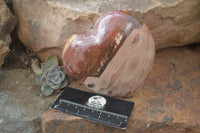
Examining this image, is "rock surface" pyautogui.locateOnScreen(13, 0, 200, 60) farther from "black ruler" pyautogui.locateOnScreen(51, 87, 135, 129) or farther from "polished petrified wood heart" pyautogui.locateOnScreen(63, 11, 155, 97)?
"black ruler" pyautogui.locateOnScreen(51, 87, 135, 129)

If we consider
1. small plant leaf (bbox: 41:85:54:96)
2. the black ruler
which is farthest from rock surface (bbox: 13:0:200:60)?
the black ruler

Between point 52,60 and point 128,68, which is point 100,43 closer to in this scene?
point 128,68

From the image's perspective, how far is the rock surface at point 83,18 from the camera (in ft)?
6.38

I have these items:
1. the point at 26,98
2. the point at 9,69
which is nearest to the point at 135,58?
the point at 26,98

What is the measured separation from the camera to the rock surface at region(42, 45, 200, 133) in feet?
5.54

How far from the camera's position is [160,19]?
2.04 m

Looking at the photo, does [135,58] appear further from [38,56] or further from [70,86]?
[38,56]

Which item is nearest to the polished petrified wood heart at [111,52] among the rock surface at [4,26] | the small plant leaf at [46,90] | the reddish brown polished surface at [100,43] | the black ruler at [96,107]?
the reddish brown polished surface at [100,43]

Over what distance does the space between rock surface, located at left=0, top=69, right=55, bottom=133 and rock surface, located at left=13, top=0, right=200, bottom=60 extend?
0.32 meters

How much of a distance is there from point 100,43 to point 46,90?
69 cm

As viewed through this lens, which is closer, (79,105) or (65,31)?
(79,105)

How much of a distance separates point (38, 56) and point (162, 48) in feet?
3.94

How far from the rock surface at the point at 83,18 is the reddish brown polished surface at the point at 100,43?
358mm

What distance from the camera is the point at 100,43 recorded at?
157 centimetres
